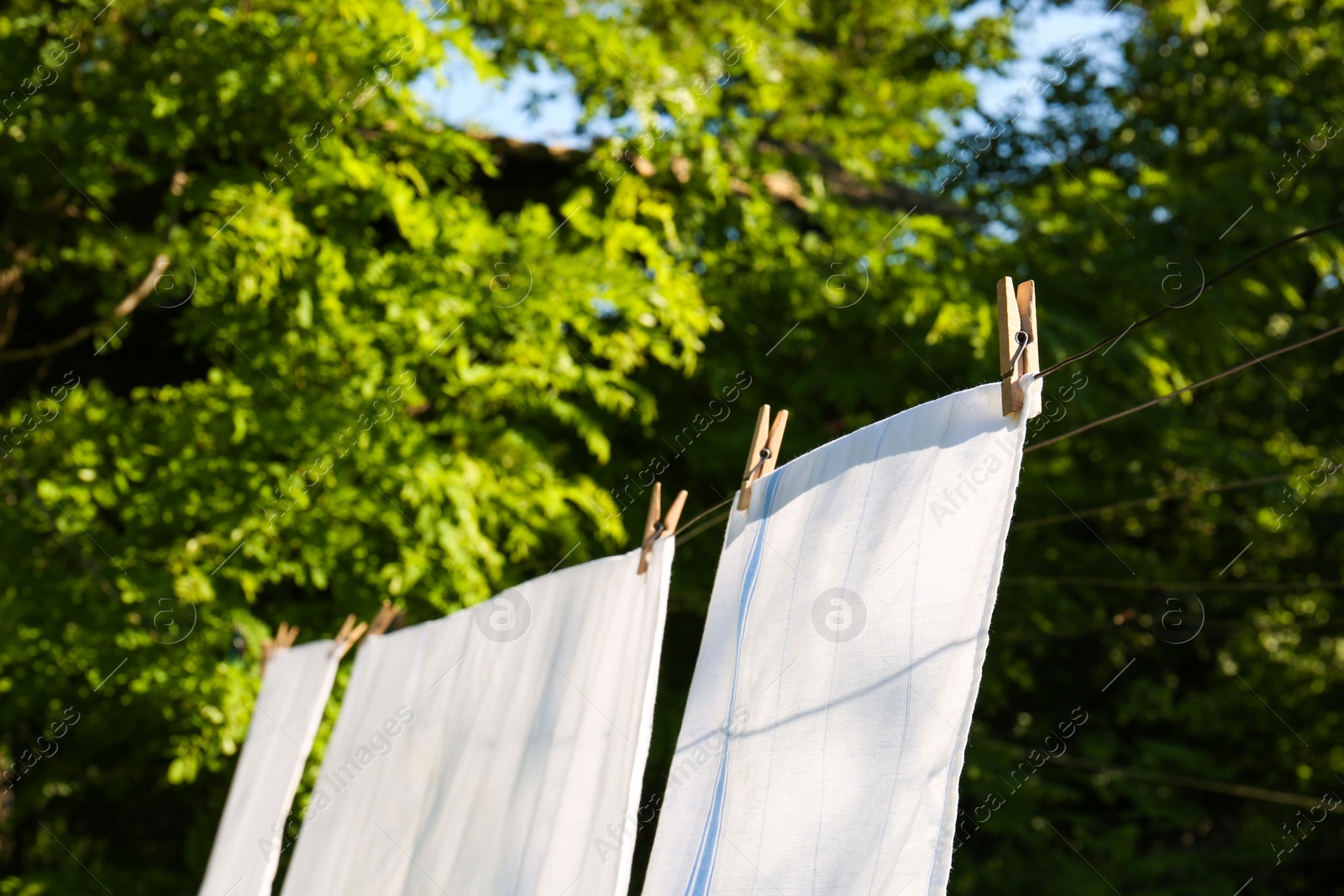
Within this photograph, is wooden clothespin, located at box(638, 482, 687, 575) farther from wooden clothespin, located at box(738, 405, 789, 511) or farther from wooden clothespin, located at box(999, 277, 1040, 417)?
wooden clothespin, located at box(999, 277, 1040, 417)

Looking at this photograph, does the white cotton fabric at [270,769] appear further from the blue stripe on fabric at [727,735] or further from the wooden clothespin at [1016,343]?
the wooden clothespin at [1016,343]

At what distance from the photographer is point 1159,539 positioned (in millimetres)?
8695

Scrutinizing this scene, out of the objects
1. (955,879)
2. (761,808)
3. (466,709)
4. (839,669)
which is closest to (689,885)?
(761,808)

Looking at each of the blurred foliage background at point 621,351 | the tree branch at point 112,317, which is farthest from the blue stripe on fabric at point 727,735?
the tree branch at point 112,317

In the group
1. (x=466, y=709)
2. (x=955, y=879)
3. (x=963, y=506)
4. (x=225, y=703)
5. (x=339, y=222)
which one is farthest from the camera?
(x=955, y=879)

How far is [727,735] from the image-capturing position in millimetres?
1594

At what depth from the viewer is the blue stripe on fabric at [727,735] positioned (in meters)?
1.51

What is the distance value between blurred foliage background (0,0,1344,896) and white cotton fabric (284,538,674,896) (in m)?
1.45

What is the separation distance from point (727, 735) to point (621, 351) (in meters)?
3.42

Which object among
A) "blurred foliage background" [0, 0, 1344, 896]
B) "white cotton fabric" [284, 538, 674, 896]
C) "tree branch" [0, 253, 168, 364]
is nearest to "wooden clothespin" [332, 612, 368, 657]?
"white cotton fabric" [284, 538, 674, 896]

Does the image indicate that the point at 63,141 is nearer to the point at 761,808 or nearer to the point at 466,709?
the point at 466,709

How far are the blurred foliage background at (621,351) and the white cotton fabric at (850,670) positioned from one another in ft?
4.82

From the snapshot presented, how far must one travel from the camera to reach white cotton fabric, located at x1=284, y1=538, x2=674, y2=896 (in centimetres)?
186

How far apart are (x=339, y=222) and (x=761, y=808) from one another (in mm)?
3745
